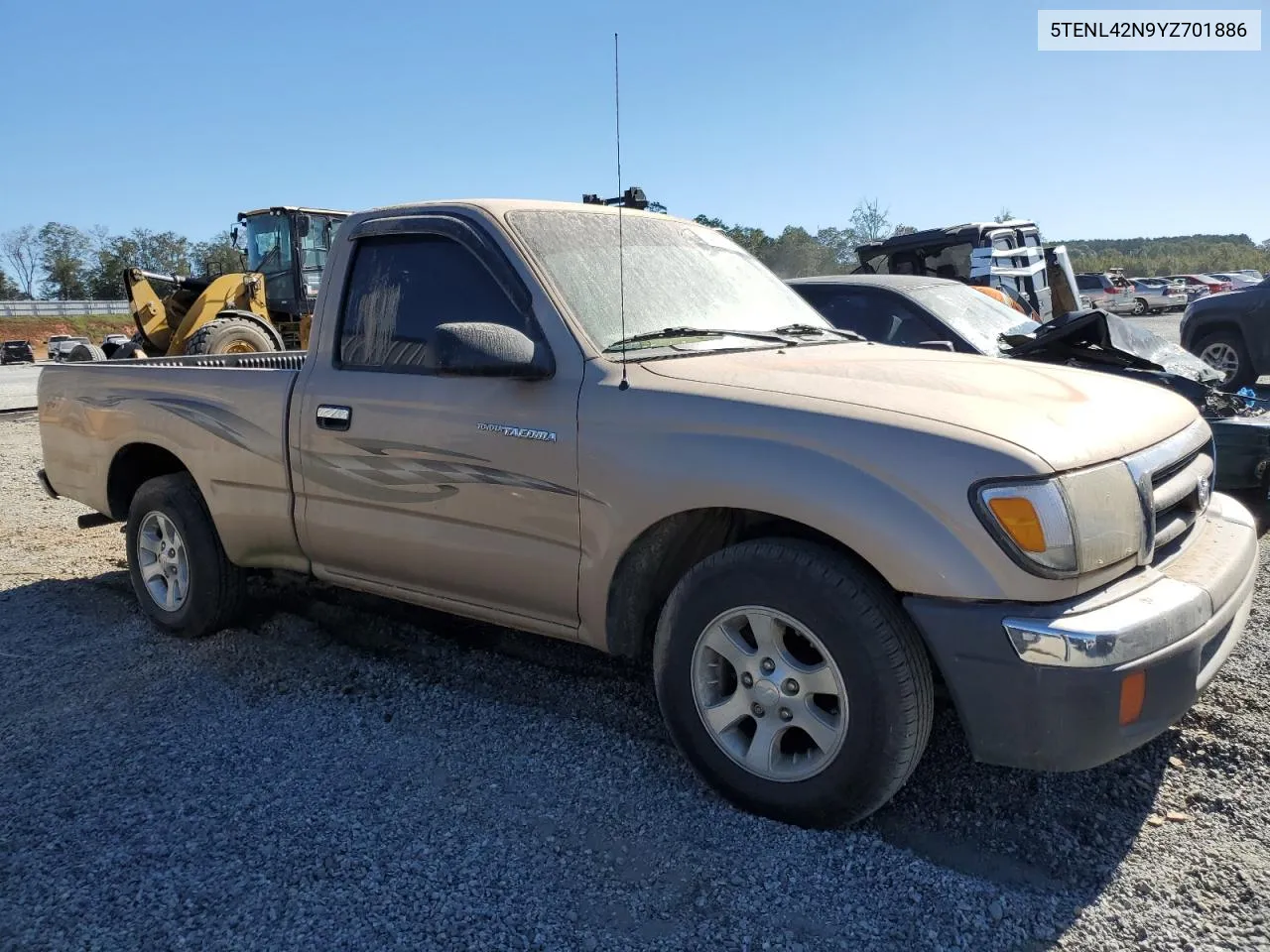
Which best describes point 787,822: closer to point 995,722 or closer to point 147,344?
point 995,722

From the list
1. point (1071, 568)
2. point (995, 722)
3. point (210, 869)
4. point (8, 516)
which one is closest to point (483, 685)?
point (210, 869)

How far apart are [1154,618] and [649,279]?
210cm

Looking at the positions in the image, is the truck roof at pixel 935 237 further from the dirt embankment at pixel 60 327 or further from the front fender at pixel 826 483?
the dirt embankment at pixel 60 327

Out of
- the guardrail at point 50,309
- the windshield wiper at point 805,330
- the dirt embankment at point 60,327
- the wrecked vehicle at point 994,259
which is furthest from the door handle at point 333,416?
the guardrail at point 50,309

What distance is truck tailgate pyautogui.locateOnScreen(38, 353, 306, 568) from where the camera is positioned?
4188 millimetres

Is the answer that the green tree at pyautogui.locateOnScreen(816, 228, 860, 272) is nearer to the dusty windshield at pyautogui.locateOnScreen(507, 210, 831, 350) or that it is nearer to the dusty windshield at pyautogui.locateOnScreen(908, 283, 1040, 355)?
the dusty windshield at pyautogui.locateOnScreen(908, 283, 1040, 355)

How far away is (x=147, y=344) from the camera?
607 inches

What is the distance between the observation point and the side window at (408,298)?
11.8 ft

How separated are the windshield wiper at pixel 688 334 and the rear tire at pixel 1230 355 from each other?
386 inches

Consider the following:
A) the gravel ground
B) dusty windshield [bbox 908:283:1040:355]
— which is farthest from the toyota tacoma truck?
dusty windshield [bbox 908:283:1040:355]

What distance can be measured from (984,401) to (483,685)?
7.65ft

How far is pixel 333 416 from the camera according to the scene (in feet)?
12.6

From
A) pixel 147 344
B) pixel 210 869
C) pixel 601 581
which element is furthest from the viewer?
pixel 147 344

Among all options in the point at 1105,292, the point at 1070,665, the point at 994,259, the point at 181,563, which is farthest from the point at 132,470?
the point at 1105,292
